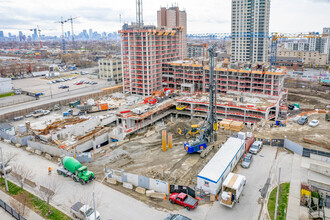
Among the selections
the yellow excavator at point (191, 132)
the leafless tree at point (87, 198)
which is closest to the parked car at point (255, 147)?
the yellow excavator at point (191, 132)

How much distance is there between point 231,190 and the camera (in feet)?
87.0

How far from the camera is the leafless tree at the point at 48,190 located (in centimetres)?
2618

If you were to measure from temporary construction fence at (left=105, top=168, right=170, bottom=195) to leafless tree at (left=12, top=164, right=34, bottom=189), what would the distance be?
9374 millimetres

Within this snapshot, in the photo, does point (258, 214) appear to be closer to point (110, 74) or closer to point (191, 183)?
point (191, 183)

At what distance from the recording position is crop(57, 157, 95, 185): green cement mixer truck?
30.4 meters

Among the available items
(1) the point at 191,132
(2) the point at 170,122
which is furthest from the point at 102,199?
(2) the point at 170,122

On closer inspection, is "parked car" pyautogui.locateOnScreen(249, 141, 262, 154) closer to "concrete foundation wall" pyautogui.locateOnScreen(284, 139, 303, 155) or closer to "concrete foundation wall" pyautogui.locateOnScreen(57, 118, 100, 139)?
"concrete foundation wall" pyautogui.locateOnScreen(284, 139, 303, 155)

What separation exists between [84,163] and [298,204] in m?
26.2

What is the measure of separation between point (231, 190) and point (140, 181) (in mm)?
9979

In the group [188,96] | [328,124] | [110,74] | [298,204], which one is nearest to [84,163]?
[298,204]

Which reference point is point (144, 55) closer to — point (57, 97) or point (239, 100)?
point (57, 97)

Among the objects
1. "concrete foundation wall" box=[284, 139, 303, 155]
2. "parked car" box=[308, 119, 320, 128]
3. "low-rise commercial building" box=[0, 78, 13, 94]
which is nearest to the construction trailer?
"concrete foundation wall" box=[284, 139, 303, 155]

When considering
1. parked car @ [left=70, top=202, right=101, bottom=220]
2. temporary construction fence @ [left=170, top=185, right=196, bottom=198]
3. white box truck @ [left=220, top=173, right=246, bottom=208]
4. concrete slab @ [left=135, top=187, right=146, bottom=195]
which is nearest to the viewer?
parked car @ [left=70, top=202, right=101, bottom=220]

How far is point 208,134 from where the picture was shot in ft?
134
